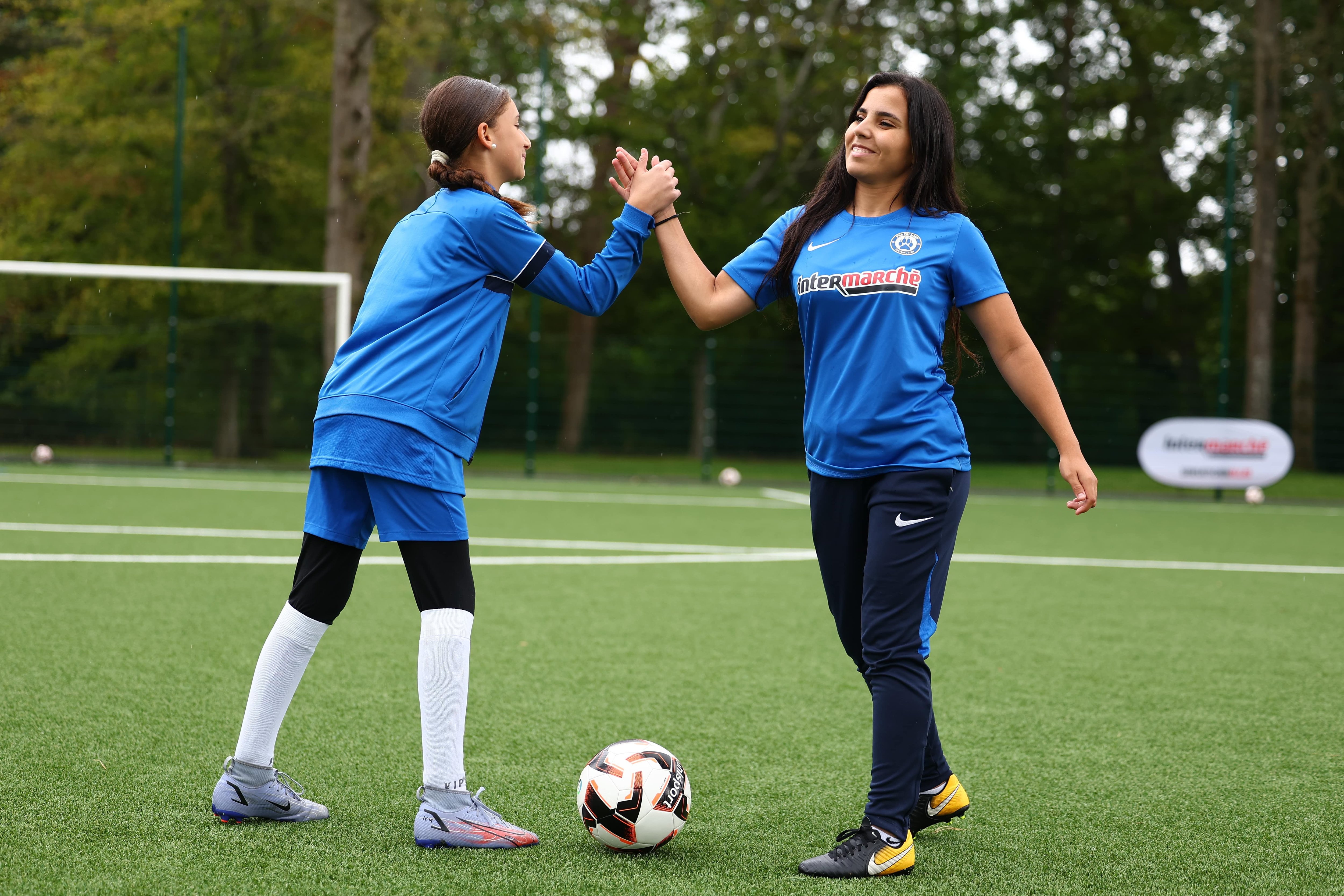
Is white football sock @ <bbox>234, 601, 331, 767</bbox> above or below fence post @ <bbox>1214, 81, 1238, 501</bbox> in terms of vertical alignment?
below

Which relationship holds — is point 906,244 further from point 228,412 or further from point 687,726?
point 228,412

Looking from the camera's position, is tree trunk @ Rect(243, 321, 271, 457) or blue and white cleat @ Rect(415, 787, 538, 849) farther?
tree trunk @ Rect(243, 321, 271, 457)

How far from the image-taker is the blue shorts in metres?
2.89

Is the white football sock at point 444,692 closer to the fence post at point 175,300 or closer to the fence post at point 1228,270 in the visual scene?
the fence post at point 175,300

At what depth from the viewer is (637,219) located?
3082mm

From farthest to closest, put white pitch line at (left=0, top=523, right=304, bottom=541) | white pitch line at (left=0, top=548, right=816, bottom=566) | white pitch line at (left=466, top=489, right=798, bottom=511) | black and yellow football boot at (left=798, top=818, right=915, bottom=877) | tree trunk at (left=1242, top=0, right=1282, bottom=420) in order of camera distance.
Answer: tree trunk at (left=1242, top=0, right=1282, bottom=420), white pitch line at (left=466, top=489, right=798, bottom=511), white pitch line at (left=0, top=523, right=304, bottom=541), white pitch line at (left=0, top=548, right=816, bottom=566), black and yellow football boot at (left=798, top=818, right=915, bottom=877)

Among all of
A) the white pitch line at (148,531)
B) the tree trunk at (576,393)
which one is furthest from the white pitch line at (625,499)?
the tree trunk at (576,393)

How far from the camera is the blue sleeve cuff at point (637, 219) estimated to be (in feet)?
10.1

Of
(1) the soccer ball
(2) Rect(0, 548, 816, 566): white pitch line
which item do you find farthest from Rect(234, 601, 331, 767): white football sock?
(2) Rect(0, 548, 816, 566): white pitch line

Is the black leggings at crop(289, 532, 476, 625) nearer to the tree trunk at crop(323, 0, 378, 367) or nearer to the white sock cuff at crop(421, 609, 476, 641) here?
the white sock cuff at crop(421, 609, 476, 641)

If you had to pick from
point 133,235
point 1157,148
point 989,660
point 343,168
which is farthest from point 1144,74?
point 989,660

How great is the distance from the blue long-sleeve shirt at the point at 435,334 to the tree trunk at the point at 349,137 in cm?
1511

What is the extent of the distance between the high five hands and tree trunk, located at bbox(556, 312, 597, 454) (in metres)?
15.9

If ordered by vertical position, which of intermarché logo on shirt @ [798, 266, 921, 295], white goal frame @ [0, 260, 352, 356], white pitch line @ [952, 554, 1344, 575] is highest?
white goal frame @ [0, 260, 352, 356]
